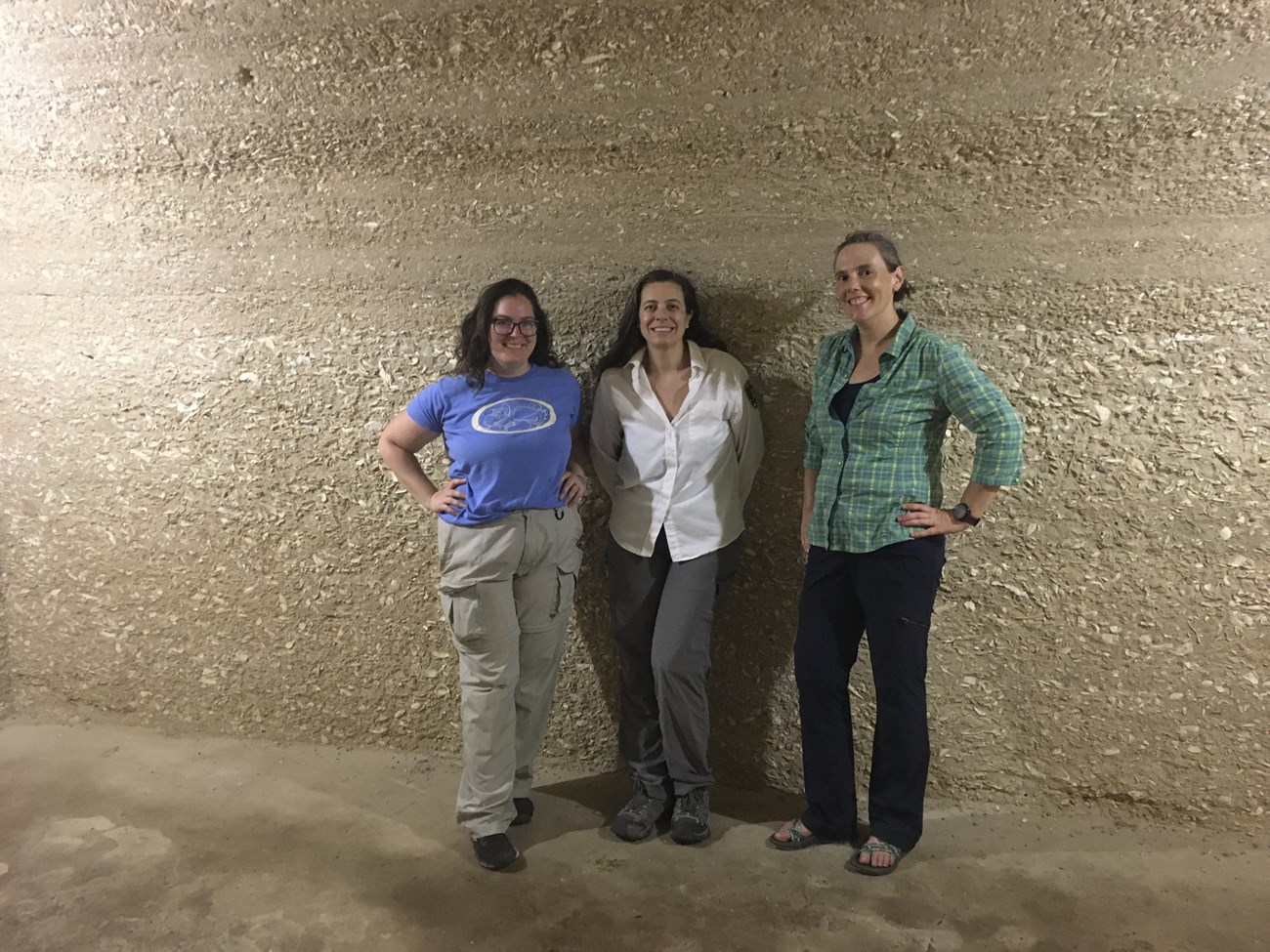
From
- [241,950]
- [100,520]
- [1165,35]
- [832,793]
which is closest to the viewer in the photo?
[241,950]

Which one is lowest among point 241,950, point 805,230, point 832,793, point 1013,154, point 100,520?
point 241,950

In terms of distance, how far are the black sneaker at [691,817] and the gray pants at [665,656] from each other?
3 centimetres

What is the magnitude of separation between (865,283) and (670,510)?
0.79 m

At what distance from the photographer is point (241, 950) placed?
186 centimetres

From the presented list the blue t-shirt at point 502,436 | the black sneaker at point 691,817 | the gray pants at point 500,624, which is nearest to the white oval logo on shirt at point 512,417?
the blue t-shirt at point 502,436

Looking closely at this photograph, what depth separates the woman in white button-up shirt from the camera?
2219 millimetres

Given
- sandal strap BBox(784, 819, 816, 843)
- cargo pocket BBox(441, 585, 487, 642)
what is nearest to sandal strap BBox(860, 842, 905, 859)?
sandal strap BBox(784, 819, 816, 843)

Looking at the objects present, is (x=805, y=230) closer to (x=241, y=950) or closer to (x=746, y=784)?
(x=746, y=784)

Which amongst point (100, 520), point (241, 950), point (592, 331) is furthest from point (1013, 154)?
point (100, 520)

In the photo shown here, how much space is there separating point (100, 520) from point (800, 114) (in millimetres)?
2767

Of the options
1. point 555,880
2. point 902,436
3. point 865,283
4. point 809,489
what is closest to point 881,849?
point 555,880

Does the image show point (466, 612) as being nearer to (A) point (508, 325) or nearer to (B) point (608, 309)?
(A) point (508, 325)

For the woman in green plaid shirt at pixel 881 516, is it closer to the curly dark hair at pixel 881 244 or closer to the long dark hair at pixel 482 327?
the curly dark hair at pixel 881 244

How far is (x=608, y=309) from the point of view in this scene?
2.47m
